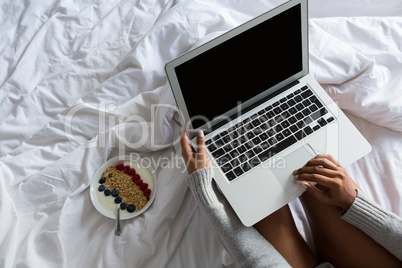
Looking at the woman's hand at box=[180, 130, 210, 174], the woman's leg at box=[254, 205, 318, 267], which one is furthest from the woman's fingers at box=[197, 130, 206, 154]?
the woman's leg at box=[254, 205, 318, 267]

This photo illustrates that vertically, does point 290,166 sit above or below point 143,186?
below

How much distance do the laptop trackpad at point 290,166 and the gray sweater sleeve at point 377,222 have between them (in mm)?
127

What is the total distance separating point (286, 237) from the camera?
3.14 feet

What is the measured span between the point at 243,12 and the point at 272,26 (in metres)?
0.37

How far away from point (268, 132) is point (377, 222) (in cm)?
31

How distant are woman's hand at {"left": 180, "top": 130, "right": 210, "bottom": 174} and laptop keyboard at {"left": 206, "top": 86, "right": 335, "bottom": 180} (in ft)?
0.10

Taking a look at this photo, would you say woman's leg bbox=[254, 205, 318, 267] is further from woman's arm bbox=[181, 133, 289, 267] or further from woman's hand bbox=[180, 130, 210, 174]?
woman's hand bbox=[180, 130, 210, 174]

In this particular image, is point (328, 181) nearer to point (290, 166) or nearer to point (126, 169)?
point (290, 166)

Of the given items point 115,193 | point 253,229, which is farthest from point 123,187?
point 253,229

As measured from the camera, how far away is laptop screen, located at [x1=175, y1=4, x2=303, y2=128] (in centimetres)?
86

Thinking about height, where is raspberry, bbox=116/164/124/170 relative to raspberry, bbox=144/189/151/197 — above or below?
above

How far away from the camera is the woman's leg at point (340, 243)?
914 millimetres

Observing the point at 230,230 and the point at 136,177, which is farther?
the point at 136,177

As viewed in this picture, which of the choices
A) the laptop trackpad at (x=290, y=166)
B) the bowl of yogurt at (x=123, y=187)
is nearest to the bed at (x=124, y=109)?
the bowl of yogurt at (x=123, y=187)
